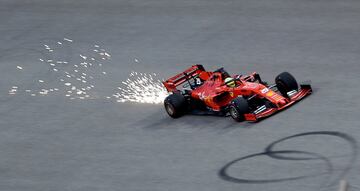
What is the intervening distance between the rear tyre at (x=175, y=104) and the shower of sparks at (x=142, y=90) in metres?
1.42

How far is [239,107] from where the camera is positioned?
19219mm

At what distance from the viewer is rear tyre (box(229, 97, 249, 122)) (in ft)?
63.1

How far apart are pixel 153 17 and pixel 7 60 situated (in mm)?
4819

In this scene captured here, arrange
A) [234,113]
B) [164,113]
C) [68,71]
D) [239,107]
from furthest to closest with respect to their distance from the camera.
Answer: [68,71] → [164,113] → [234,113] → [239,107]

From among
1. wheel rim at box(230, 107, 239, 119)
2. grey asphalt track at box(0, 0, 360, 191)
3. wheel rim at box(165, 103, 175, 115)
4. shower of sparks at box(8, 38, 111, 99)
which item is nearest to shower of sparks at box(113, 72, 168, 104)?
grey asphalt track at box(0, 0, 360, 191)

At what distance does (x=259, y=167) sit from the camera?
17.3 metres

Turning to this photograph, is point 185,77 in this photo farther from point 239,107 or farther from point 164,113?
point 239,107

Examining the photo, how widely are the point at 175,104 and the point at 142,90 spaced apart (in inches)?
106

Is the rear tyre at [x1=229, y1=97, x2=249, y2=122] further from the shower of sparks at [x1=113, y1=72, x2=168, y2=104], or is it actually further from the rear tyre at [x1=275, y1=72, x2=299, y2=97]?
the shower of sparks at [x1=113, y1=72, x2=168, y2=104]

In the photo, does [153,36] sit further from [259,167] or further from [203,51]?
[259,167]

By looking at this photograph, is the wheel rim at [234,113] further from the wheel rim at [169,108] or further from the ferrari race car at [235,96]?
the wheel rim at [169,108]

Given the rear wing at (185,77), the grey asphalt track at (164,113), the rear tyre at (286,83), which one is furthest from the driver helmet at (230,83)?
the rear wing at (185,77)

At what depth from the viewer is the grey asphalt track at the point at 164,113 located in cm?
1767

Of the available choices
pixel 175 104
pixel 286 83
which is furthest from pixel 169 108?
pixel 286 83
